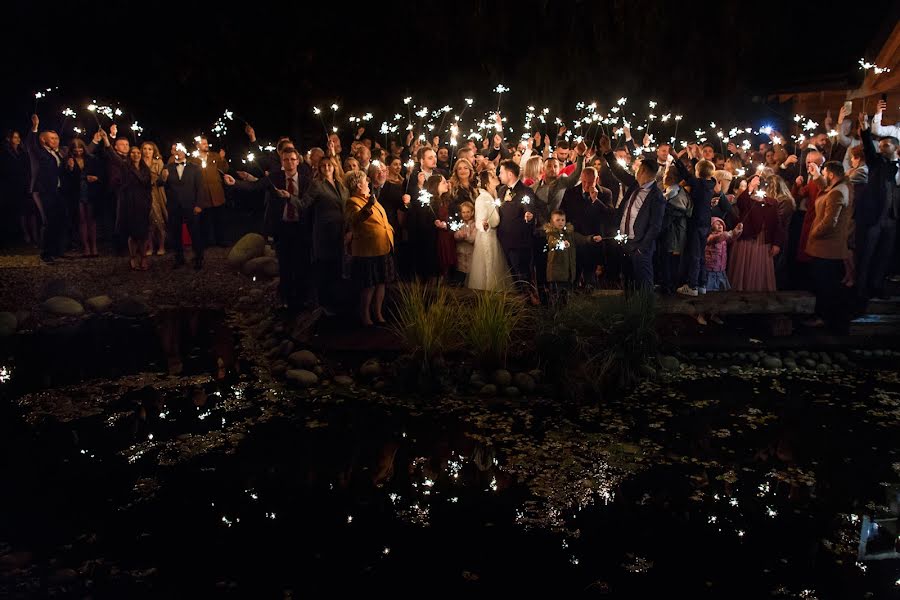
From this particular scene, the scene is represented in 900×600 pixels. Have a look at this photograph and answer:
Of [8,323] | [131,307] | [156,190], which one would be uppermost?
[156,190]

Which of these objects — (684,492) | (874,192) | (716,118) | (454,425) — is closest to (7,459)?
(454,425)

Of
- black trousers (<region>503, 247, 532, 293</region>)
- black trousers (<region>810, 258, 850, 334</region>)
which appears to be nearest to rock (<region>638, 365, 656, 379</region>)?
black trousers (<region>503, 247, 532, 293</region>)

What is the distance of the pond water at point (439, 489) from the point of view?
4.55 m

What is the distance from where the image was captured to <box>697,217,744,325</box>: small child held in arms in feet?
34.7

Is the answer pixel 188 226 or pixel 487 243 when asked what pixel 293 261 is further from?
pixel 188 226

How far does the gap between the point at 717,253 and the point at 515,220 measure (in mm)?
2687

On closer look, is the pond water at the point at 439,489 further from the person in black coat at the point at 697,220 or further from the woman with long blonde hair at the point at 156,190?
the woman with long blonde hair at the point at 156,190

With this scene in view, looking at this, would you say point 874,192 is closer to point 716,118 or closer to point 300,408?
point 300,408

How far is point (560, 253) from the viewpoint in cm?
991

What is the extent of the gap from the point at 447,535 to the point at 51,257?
38.1 feet

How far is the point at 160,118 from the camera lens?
16.8 meters

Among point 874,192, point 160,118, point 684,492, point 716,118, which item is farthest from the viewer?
point 716,118

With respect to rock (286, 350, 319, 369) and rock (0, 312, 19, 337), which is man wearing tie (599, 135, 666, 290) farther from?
rock (0, 312, 19, 337)

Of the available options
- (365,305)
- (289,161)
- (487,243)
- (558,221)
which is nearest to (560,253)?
(558,221)
